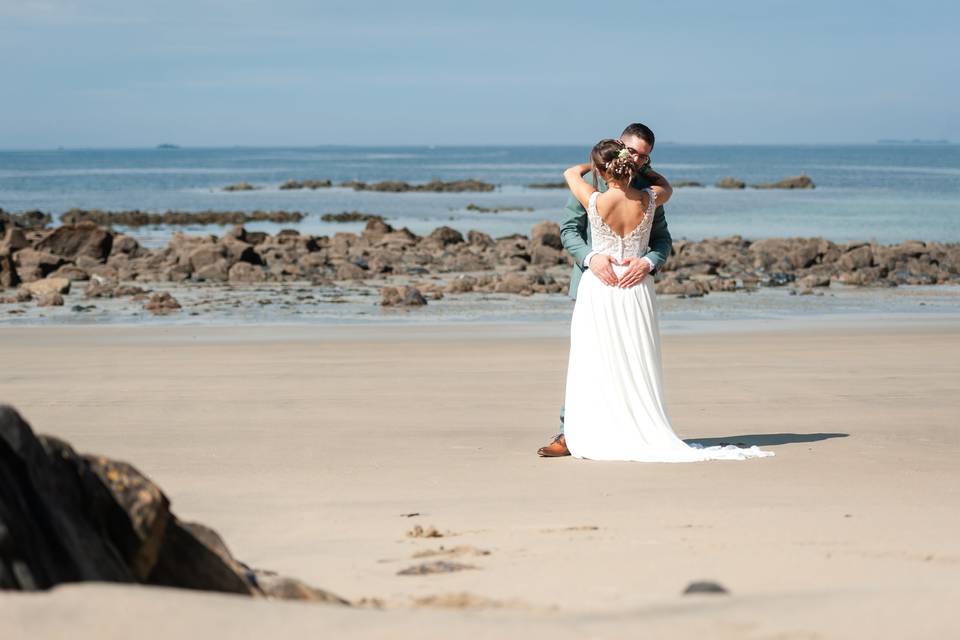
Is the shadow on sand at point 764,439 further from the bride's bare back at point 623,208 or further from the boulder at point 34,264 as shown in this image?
the boulder at point 34,264

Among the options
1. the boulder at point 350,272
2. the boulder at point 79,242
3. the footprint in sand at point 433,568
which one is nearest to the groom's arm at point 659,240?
the footprint in sand at point 433,568

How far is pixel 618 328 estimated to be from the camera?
25.3 feet

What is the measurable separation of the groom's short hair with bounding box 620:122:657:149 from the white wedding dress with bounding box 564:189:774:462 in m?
0.33

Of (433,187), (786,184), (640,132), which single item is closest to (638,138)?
(640,132)

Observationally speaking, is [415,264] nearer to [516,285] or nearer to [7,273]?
[516,285]

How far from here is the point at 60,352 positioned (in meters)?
13.9

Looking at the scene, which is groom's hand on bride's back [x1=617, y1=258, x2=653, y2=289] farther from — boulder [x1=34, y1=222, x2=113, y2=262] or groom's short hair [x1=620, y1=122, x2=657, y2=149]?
boulder [x1=34, y1=222, x2=113, y2=262]

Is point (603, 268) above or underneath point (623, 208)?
underneath

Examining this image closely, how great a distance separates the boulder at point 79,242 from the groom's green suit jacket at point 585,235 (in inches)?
831

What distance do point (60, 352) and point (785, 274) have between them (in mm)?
15178

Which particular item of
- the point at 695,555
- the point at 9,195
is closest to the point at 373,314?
the point at 695,555

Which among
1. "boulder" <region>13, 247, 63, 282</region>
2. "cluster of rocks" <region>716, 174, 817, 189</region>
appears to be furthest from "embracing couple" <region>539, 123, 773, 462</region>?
"cluster of rocks" <region>716, 174, 817, 189</region>

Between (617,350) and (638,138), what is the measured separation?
1256 millimetres

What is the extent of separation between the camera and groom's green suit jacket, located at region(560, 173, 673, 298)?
25.6 ft
